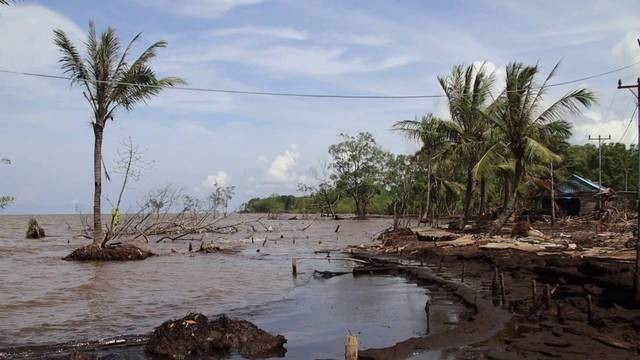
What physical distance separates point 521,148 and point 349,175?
4884 cm

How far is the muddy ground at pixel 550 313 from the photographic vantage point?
901 cm

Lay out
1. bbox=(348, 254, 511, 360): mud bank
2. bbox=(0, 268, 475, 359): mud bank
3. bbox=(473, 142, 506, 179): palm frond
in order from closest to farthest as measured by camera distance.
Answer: bbox=(348, 254, 511, 360): mud bank < bbox=(0, 268, 475, 359): mud bank < bbox=(473, 142, 506, 179): palm frond

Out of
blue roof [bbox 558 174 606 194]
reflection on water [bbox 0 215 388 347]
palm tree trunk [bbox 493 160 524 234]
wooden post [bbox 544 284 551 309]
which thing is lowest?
reflection on water [bbox 0 215 388 347]

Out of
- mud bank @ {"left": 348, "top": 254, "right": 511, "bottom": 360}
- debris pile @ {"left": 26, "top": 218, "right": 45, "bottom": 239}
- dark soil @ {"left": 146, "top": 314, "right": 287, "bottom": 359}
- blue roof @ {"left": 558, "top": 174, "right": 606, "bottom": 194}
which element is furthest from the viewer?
blue roof @ {"left": 558, "top": 174, "right": 606, "bottom": 194}

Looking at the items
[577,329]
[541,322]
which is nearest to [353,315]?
[541,322]

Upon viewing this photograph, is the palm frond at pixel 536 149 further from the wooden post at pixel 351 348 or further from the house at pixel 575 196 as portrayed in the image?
the house at pixel 575 196

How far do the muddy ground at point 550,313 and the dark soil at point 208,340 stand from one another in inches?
72.4

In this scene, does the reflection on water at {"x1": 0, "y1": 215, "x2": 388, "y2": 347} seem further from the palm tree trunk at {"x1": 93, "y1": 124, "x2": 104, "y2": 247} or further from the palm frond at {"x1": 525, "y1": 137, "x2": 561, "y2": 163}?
the palm frond at {"x1": 525, "y1": 137, "x2": 561, "y2": 163}

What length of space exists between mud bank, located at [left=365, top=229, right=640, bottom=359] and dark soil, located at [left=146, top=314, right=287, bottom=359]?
74.4 inches

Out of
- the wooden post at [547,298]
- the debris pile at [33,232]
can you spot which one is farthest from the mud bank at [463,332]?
the debris pile at [33,232]

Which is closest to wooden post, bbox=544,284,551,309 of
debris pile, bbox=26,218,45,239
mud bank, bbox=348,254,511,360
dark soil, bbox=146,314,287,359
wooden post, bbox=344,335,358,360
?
mud bank, bbox=348,254,511,360

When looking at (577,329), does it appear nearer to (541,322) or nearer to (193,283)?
(541,322)

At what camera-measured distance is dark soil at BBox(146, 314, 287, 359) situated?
9.52m

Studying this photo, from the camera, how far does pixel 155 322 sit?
13156mm
